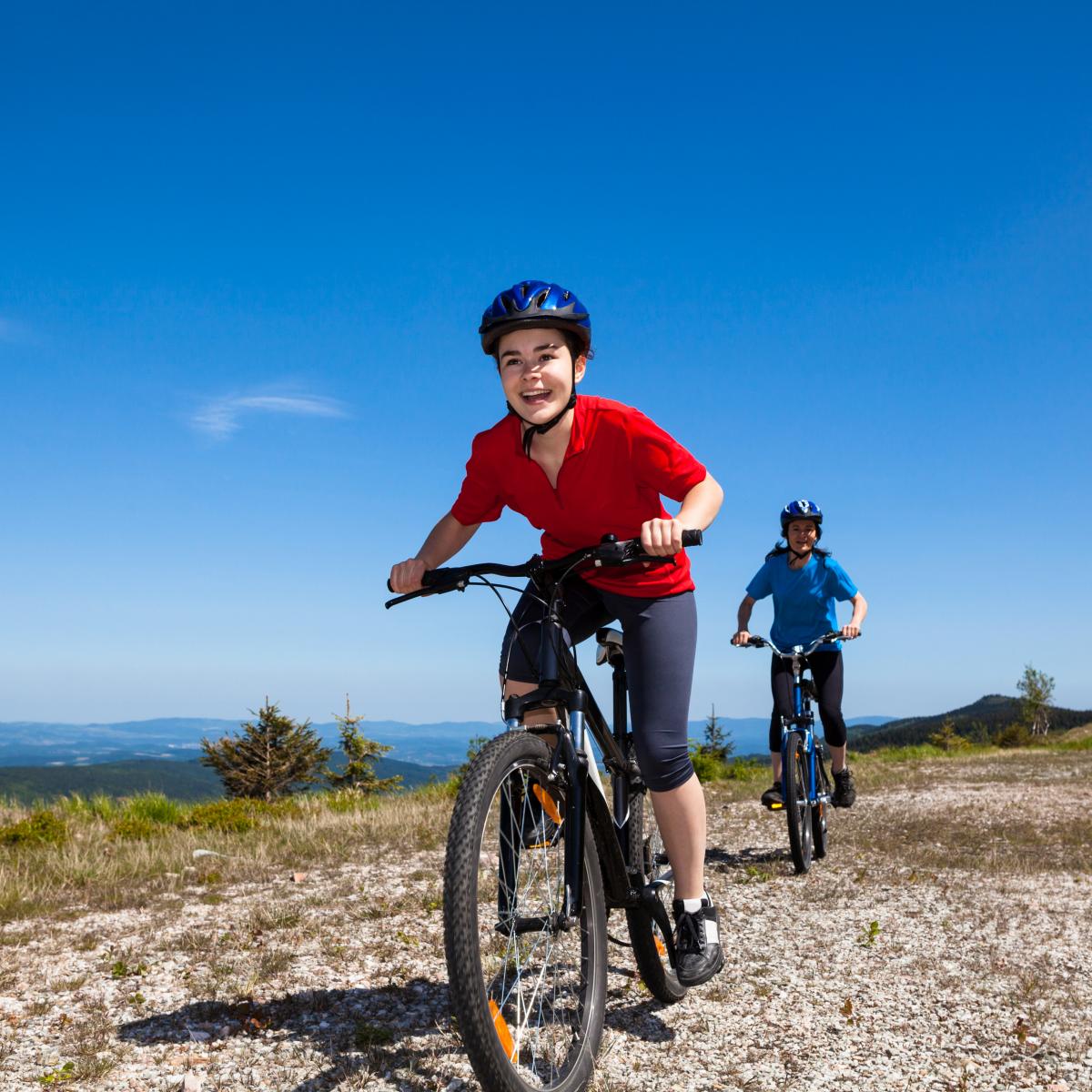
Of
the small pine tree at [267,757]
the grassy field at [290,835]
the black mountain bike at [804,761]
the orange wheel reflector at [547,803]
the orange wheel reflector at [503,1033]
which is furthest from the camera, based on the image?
the small pine tree at [267,757]

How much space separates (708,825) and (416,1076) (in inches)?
253

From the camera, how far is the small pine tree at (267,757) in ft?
124

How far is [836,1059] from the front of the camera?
356cm

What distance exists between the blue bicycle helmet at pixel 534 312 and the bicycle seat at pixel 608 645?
1.22 meters

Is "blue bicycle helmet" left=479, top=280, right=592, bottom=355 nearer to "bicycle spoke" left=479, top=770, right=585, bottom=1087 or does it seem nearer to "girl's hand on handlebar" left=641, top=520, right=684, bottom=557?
"girl's hand on handlebar" left=641, top=520, right=684, bottom=557

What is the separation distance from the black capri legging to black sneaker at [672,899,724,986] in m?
4.21

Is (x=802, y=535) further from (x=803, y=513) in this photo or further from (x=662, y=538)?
(x=662, y=538)

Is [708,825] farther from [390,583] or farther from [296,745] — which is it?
[296,745]

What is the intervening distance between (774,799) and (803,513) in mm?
2372

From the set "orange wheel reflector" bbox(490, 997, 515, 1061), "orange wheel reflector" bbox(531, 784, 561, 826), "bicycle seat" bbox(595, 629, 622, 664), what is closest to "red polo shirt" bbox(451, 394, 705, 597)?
"bicycle seat" bbox(595, 629, 622, 664)

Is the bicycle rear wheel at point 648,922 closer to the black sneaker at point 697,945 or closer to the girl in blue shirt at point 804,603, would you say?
the black sneaker at point 697,945

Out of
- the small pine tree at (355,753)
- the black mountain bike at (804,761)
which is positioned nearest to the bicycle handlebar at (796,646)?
the black mountain bike at (804,761)

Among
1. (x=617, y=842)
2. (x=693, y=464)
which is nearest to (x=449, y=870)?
(x=617, y=842)

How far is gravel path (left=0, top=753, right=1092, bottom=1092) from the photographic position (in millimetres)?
Answer: 3418
